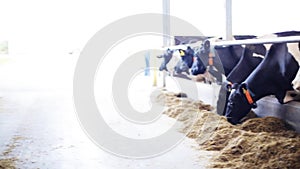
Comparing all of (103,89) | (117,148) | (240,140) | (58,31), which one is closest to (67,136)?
(117,148)

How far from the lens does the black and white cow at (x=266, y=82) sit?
3.11 m

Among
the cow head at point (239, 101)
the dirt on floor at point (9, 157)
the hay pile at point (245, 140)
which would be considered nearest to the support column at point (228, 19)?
the hay pile at point (245, 140)

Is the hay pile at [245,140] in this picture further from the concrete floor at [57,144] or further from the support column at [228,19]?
the support column at [228,19]

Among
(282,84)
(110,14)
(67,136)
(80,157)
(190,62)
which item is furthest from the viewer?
(110,14)

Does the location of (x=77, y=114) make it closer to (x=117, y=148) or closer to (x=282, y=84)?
(x=117, y=148)

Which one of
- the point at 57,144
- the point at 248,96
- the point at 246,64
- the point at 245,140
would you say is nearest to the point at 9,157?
the point at 57,144

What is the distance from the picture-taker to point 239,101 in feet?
10.2

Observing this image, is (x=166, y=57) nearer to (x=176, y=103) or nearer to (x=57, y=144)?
(x=176, y=103)

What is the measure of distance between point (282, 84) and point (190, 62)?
7.05 feet

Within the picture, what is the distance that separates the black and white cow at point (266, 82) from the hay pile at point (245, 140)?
7.9 inches

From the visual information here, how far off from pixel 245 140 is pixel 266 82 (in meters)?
0.55

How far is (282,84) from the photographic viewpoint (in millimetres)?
3193

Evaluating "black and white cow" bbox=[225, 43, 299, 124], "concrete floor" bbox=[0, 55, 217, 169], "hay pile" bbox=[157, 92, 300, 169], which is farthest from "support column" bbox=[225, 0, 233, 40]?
"concrete floor" bbox=[0, 55, 217, 169]

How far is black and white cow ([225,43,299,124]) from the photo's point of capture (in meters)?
3.11
